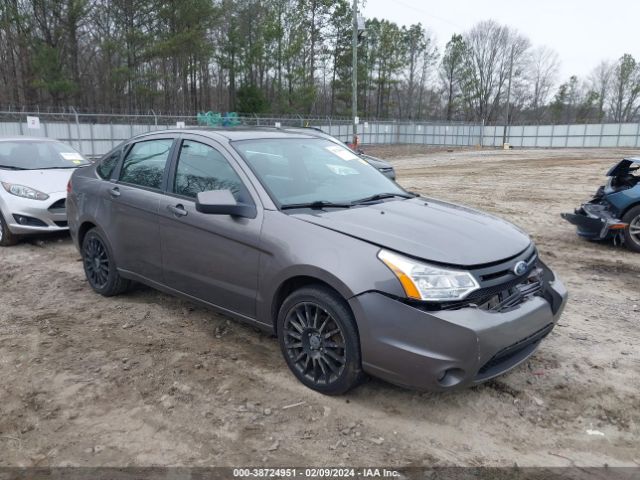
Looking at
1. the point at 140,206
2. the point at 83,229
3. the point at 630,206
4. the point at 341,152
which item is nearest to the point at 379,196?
the point at 341,152

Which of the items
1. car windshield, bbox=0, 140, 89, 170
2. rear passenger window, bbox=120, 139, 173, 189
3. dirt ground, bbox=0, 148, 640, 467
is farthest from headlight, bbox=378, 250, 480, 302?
car windshield, bbox=0, 140, 89, 170

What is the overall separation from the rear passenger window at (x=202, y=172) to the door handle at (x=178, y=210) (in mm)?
119

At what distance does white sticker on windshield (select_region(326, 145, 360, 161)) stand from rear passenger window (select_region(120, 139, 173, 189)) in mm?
1445

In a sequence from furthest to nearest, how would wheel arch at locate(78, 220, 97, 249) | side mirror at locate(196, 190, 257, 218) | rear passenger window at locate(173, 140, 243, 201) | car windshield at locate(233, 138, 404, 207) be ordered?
1. wheel arch at locate(78, 220, 97, 249)
2. rear passenger window at locate(173, 140, 243, 201)
3. car windshield at locate(233, 138, 404, 207)
4. side mirror at locate(196, 190, 257, 218)

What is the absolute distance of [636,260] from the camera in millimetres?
7031

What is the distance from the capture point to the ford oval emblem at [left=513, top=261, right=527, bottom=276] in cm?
332

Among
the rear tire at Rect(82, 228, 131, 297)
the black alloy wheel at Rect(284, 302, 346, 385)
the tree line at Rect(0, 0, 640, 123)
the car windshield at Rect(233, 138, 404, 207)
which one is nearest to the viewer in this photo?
the black alloy wheel at Rect(284, 302, 346, 385)

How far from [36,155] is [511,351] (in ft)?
27.1

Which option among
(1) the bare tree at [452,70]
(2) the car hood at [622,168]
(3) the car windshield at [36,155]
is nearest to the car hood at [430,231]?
(2) the car hood at [622,168]

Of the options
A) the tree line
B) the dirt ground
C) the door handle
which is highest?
the tree line

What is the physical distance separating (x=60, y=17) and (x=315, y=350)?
3845 cm

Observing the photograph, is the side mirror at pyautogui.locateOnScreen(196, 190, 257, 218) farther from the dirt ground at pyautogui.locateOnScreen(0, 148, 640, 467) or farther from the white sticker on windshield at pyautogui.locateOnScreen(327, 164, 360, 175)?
the dirt ground at pyautogui.locateOnScreen(0, 148, 640, 467)

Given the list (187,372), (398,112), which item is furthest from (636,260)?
(398,112)

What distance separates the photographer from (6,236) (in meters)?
7.71
